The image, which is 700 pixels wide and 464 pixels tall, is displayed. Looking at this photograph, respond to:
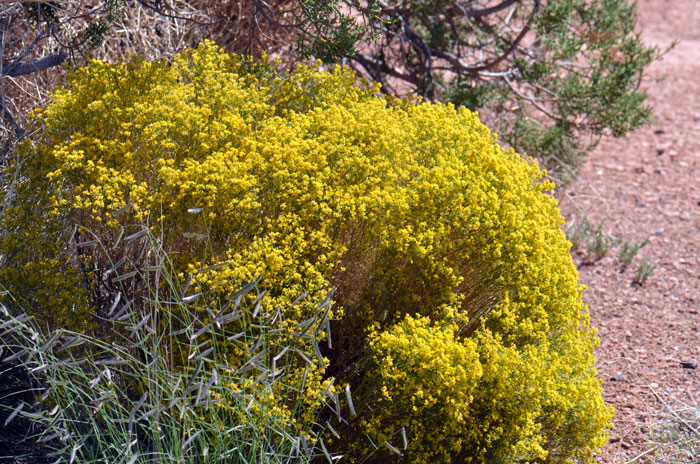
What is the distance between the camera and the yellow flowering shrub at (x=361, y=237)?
8.46ft

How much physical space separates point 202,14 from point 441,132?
1961 mm

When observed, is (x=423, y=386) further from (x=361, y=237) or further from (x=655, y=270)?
(x=655, y=270)

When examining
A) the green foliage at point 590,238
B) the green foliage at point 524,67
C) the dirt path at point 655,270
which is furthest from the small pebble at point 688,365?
the green foliage at point 524,67

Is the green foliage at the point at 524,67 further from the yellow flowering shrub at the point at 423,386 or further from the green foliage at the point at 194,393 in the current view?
the green foliage at the point at 194,393

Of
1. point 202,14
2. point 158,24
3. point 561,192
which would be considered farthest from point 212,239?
point 561,192

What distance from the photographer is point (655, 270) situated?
5125mm

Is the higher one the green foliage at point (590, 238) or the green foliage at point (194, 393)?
the green foliage at point (590, 238)

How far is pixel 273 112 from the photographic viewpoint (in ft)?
10.5

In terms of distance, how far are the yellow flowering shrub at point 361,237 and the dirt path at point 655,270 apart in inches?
36.0

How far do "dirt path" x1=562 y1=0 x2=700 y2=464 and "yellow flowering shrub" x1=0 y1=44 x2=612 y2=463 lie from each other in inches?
36.0

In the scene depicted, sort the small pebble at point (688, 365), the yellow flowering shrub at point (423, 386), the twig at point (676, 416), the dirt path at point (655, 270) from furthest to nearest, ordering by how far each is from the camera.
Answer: the small pebble at point (688, 365) < the dirt path at point (655, 270) < the twig at point (676, 416) < the yellow flowering shrub at point (423, 386)

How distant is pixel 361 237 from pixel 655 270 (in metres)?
3.05

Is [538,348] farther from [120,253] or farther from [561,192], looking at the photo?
[561,192]

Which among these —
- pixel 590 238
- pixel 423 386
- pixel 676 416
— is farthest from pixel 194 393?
pixel 590 238
